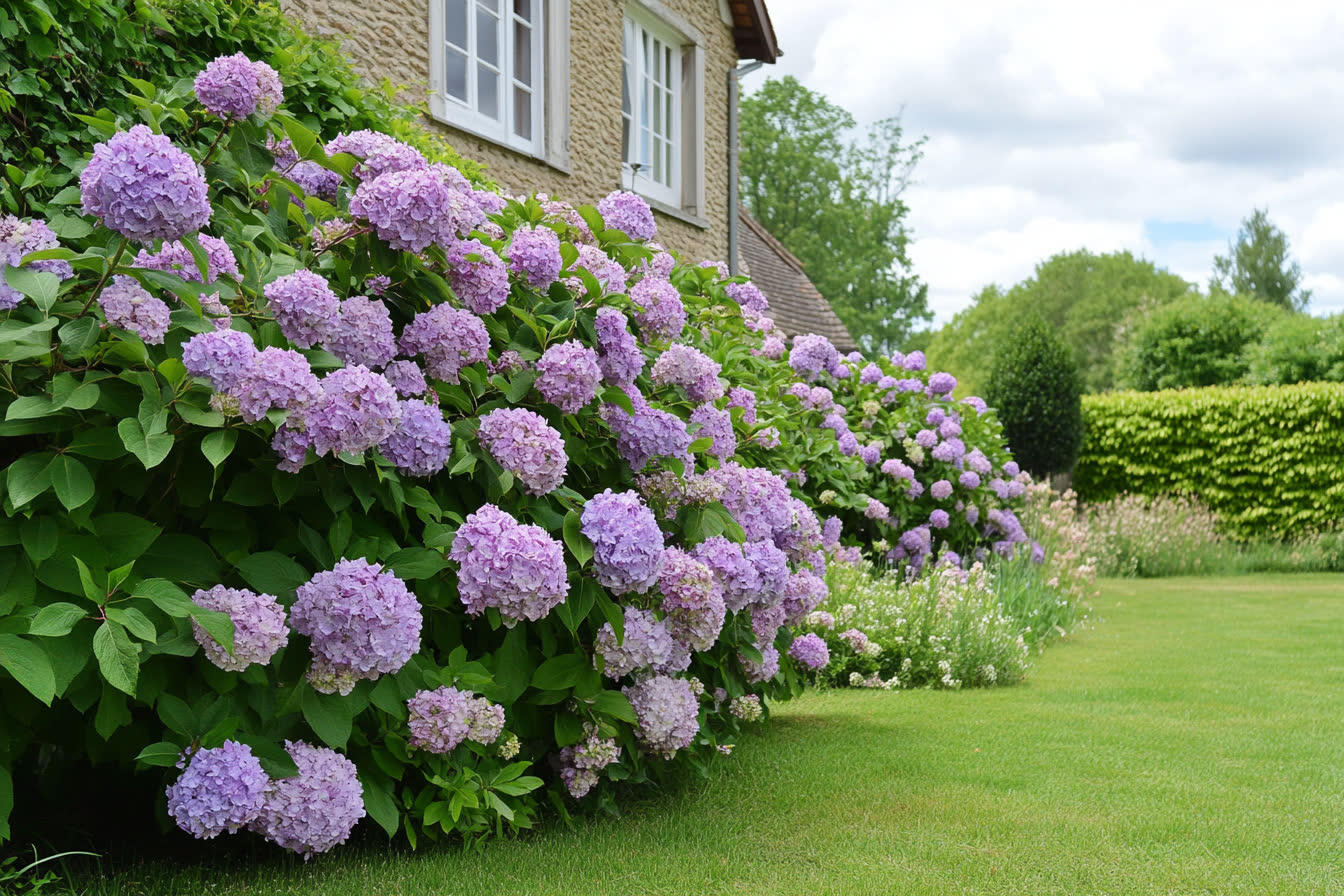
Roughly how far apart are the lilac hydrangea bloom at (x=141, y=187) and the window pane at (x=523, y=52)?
743 centimetres

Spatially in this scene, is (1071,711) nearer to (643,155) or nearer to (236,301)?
(236,301)

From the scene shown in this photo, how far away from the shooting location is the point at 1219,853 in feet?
11.1

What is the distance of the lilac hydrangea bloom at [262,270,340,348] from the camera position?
8.98 ft

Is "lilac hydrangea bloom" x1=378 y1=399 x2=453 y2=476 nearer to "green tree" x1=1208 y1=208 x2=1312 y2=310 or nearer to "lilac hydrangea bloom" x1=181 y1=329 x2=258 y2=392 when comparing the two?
"lilac hydrangea bloom" x1=181 y1=329 x2=258 y2=392

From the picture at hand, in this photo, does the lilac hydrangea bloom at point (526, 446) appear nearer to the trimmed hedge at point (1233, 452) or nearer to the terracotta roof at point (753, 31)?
A: the terracotta roof at point (753, 31)

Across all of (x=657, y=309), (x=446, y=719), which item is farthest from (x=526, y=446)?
(x=657, y=309)

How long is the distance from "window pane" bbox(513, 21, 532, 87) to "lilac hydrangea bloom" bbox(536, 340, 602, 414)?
710 centimetres

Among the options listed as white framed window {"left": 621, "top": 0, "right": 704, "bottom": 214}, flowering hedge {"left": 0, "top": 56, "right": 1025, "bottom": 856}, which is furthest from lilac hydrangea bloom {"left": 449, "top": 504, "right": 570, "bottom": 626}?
white framed window {"left": 621, "top": 0, "right": 704, "bottom": 214}

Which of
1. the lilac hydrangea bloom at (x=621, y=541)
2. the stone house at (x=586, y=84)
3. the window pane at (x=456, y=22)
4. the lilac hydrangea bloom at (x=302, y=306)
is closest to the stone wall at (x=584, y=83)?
the stone house at (x=586, y=84)

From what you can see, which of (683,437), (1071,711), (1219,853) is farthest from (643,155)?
(1219,853)

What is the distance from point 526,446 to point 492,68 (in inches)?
274

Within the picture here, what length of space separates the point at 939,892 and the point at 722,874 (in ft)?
1.98

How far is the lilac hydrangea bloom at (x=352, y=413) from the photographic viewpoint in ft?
8.37

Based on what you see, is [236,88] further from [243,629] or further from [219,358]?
[243,629]
